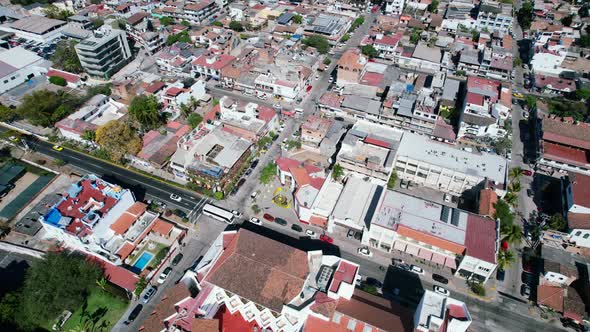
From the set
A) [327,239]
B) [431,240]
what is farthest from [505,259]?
[327,239]

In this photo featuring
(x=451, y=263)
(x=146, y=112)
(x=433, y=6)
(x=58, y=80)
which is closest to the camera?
(x=451, y=263)

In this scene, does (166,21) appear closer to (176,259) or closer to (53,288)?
(176,259)

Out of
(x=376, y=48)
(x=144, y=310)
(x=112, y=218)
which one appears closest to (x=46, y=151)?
(x=112, y=218)

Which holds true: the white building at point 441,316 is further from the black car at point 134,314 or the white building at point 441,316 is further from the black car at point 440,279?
the black car at point 134,314

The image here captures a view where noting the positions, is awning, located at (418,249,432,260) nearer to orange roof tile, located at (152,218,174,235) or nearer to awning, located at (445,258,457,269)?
awning, located at (445,258,457,269)

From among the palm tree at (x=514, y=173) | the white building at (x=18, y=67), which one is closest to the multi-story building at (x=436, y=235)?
the palm tree at (x=514, y=173)

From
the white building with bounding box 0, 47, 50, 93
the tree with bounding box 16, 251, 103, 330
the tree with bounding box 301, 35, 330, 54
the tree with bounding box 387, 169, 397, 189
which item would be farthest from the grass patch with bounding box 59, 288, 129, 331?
the tree with bounding box 301, 35, 330, 54

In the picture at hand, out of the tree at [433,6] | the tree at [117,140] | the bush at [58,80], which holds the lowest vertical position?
the tree at [117,140]
